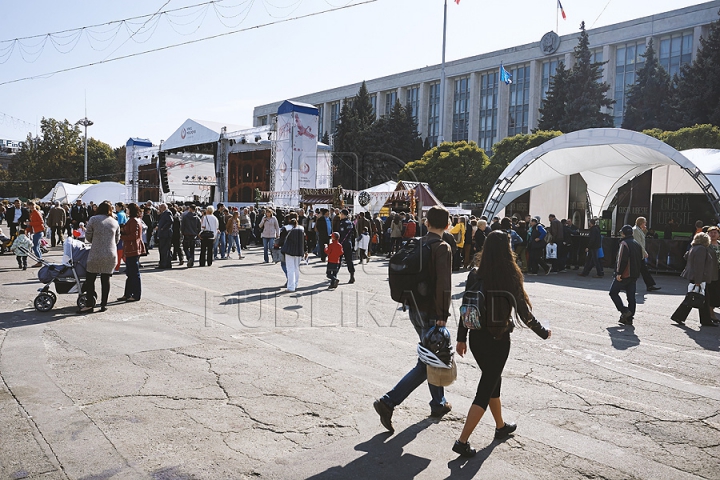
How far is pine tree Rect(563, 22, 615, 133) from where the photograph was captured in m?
51.6

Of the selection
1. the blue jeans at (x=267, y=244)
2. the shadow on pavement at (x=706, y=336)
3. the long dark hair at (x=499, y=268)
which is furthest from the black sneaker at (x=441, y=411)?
the blue jeans at (x=267, y=244)

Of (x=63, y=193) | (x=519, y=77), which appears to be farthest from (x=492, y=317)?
(x=519, y=77)

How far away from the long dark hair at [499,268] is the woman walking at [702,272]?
6462 mm

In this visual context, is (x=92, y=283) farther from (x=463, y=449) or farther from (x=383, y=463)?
(x=463, y=449)

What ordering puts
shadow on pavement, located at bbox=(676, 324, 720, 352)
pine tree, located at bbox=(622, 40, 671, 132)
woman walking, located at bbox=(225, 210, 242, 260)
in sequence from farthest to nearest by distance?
1. pine tree, located at bbox=(622, 40, 671, 132)
2. woman walking, located at bbox=(225, 210, 242, 260)
3. shadow on pavement, located at bbox=(676, 324, 720, 352)

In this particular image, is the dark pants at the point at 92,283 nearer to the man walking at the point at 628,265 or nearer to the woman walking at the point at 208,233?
the woman walking at the point at 208,233

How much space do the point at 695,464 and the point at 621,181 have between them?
81.5 ft

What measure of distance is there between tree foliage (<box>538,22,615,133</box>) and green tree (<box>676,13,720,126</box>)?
25.4 ft

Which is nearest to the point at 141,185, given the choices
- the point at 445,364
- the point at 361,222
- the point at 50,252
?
the point at 50,252

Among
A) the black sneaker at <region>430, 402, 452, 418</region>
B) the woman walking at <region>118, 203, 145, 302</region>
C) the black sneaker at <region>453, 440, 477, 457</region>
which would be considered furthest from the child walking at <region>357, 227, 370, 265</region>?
the black sneaker at <region>453, 440, 477, 457</region>

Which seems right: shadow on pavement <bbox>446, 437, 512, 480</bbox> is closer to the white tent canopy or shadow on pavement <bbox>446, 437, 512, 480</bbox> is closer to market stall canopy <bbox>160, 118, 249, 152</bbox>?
the white tent canopy

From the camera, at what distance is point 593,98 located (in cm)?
5197

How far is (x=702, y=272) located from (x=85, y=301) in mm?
9849

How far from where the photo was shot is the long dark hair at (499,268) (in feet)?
12.7
